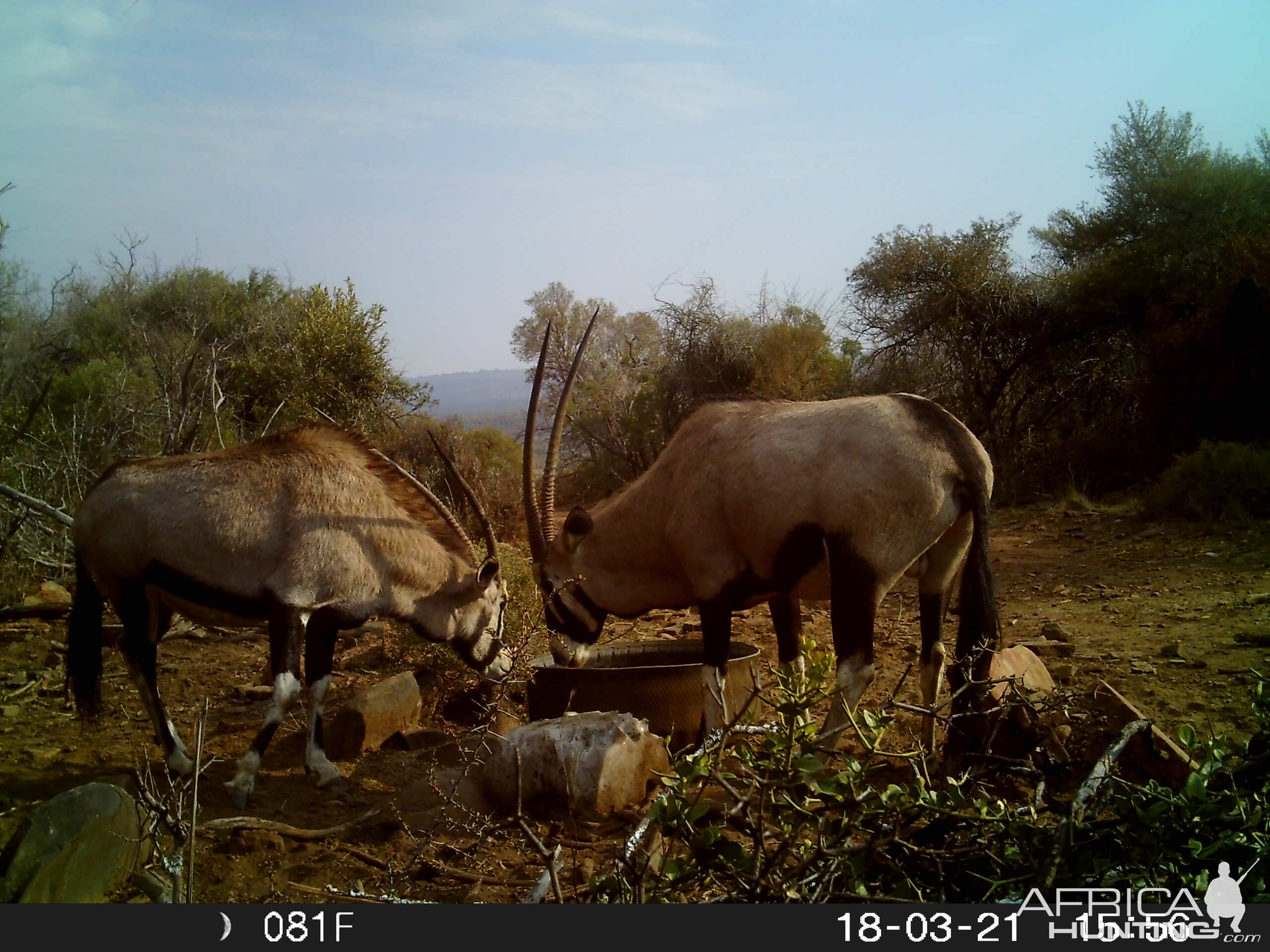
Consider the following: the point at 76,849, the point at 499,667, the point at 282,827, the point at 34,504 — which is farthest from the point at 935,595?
the point at 34,504

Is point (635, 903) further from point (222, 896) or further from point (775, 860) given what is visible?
point (222, 896)

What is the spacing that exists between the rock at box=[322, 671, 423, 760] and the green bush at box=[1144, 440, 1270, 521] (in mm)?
9122

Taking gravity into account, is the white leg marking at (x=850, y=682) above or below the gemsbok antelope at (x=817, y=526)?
below

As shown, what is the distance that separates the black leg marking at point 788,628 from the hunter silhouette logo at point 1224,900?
3361 mm

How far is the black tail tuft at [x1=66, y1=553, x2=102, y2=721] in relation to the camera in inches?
214

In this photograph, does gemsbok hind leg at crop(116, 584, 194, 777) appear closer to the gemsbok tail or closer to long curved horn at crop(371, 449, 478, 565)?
long curved horn at crop(371, 449, 478, 565)

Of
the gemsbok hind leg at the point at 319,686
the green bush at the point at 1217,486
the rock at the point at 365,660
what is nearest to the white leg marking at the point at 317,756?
the gemsbok hind leg at the point at 319,686

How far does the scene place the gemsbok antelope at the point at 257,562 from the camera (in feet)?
16.6

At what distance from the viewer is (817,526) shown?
4.75 metres

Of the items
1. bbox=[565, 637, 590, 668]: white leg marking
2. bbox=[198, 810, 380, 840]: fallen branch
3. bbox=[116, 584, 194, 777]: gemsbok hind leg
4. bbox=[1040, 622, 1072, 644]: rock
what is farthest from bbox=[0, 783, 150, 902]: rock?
bbox=[1040, 622, 1072, 644]: rock

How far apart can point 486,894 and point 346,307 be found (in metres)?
12.4

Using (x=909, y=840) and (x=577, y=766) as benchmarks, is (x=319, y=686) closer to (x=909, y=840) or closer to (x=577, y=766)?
(x=577, y=766)

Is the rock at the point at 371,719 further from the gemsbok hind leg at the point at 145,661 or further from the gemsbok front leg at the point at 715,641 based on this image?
the gemsbok front leg at the point at 715,641

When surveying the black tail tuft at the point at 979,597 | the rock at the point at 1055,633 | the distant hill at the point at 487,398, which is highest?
the distant hill at the point at 487,398
